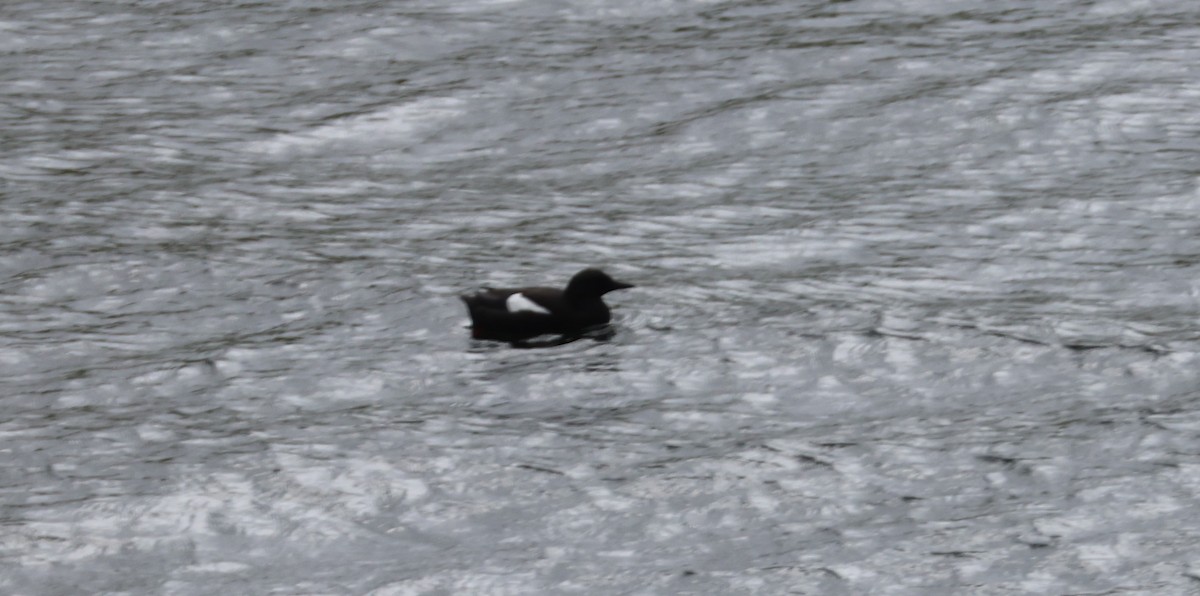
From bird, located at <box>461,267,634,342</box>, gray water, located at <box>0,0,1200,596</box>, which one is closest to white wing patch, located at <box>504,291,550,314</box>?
bird, located at <box>461,267,634,342</box>

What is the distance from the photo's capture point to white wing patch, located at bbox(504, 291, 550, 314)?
15.1 metres

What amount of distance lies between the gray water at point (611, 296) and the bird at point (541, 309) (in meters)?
0.20

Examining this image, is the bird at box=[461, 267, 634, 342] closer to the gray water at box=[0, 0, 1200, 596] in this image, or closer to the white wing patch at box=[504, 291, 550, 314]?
the white wing patch at box=[504, 291, 550, 314]

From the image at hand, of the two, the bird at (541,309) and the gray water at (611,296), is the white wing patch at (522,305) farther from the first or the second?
the gray water at (611,296)

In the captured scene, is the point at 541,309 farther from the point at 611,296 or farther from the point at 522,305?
the point at 611,296

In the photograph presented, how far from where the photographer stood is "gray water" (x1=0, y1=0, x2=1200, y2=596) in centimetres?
1166

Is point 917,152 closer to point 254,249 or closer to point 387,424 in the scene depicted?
point 254,249

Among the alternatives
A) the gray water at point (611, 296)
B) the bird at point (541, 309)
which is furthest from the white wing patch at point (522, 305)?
the gray water at point (611, 296)

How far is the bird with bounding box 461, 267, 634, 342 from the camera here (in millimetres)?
15031

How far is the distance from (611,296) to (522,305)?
1673 millimetres

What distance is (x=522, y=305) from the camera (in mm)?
15133

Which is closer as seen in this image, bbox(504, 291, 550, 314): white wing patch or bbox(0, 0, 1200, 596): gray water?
bbox(0, 0, 1200, 596): gray water

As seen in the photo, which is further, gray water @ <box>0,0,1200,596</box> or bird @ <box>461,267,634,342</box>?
bird @ <box>461,267,634,342</box>

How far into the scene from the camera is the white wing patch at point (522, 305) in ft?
49.5
